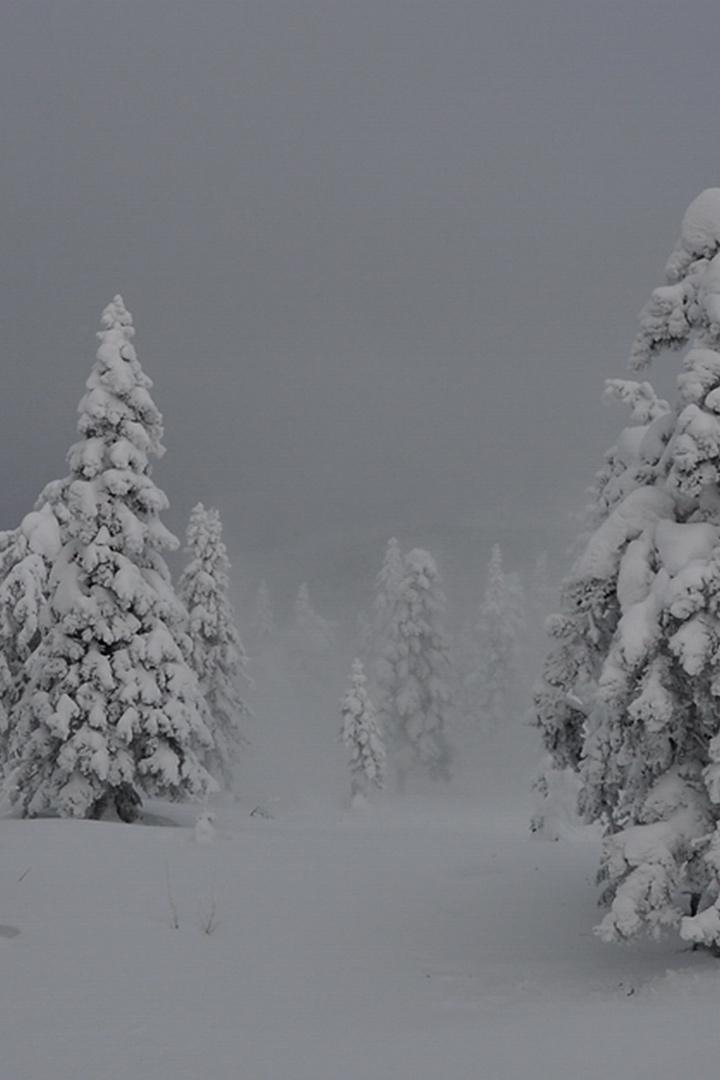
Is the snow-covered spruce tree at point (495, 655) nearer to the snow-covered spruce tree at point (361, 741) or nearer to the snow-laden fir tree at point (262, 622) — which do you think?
the snow-covered spruce tree at point (361, 741)

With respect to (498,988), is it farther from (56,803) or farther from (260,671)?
(260,671)

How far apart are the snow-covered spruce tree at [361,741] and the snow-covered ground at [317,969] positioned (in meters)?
32.6

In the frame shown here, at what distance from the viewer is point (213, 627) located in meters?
43.2

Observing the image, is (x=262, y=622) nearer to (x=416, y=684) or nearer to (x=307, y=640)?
(x=307, y=640)

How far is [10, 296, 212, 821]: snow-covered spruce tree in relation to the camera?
21312mm

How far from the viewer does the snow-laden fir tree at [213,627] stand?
42906 mm

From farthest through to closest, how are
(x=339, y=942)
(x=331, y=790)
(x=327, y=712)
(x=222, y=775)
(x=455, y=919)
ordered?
(x=327, y=712) → (x=331, y=790) → (x=222, y=775) → (x=455, y=919) → (x=339, y=942)

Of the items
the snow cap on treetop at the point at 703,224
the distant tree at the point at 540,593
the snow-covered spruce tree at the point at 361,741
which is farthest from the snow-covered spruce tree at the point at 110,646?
the distant tree at the point at 540,593

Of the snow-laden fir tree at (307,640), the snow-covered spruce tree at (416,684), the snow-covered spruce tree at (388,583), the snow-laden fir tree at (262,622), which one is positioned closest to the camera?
the snow-covered spruce tree at (416,684)

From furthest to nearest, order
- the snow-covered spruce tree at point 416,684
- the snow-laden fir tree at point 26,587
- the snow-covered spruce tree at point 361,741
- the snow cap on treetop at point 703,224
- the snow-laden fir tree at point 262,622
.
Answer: the snow-laden fir tree at point 262,622 < the snow-covered spruce tree at point 416,684 < the snow-covered spruce tree at point 361,741 < the snow-laden fir tree at point 26,587 < the snow cap on treetop at point 703,224

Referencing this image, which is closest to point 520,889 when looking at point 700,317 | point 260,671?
point 700,317

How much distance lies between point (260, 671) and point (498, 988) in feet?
281

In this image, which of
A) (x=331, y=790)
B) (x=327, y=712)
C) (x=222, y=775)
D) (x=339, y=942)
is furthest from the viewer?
(x=327, y=712)

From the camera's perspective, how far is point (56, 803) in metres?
21.6
